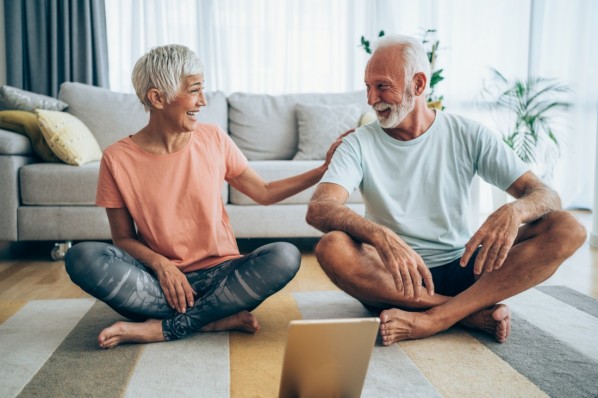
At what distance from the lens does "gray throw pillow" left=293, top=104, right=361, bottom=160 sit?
11.2 ft

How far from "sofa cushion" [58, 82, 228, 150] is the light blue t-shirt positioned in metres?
2.05

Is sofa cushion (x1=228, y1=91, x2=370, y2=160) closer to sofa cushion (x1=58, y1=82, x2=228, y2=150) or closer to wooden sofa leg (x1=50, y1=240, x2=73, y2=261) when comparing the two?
sofa cushion (x1=58, y1=82, x2=228, y2=150)

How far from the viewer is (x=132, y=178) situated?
1.70 m

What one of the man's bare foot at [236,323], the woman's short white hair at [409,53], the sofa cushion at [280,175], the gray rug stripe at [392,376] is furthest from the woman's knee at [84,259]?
the sofa cushion at [280,175]

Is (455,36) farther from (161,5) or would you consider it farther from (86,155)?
(86,155)

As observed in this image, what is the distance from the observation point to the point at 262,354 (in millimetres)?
1534

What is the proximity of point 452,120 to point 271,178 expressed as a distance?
137 centimetres

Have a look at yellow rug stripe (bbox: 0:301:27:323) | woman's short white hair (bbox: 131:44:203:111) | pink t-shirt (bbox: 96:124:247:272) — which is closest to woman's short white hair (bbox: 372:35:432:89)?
woman's short white hair (bbox: 131:44:203:111)

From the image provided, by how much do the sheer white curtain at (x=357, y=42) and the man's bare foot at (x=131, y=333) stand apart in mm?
3028

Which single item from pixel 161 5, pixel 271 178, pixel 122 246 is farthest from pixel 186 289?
pixel 161 5

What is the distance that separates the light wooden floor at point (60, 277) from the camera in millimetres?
2227

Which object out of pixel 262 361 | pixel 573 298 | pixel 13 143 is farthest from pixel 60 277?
pixel 573 298

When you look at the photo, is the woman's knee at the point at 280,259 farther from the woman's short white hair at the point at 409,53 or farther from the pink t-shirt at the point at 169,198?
the woman's short white hair at the point at 409,53

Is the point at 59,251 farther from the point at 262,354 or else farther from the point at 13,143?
the point at 262,354
